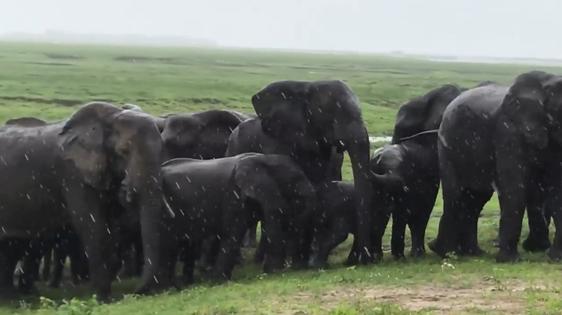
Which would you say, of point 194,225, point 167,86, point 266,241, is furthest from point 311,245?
point 167,86

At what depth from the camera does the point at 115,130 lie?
14.1 meters

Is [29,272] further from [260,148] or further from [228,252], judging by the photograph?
[260,148]

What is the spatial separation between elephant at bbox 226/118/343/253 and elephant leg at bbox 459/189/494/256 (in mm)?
2301

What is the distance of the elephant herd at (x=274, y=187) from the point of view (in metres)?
14.1

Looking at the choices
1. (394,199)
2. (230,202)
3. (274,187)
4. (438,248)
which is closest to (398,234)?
(394,199)

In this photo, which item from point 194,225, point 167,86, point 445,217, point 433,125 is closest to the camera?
point 194,225

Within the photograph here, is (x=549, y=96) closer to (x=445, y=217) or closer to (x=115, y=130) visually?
(x=445, y=217)

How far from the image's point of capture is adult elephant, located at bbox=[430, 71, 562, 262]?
1459 cm

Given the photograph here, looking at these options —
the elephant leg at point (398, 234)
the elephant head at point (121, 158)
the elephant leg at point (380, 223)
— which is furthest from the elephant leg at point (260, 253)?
the elephant head at point (121, 158)

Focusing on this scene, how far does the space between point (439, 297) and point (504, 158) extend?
12.7 feet

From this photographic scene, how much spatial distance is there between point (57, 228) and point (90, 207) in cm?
87

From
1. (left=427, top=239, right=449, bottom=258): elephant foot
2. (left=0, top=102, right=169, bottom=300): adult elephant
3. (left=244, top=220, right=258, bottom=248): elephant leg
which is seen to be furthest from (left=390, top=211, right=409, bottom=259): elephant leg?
(left=0, top=102, right=169, bottom=300): adult elephant

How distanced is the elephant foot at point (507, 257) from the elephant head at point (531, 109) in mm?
1567

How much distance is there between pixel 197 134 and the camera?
18.5 meters
